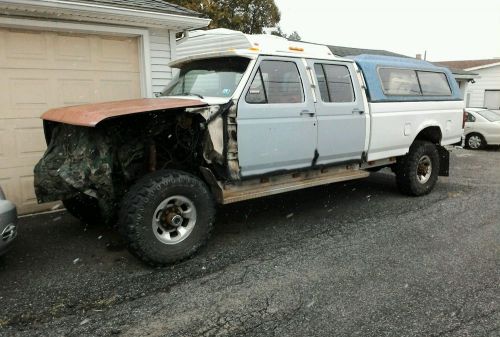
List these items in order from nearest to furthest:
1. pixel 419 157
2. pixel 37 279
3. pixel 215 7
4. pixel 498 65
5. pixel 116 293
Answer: pixel 116 293
pixel 37 279
pixel 419 157
pixel 215 7
pixel 498 65

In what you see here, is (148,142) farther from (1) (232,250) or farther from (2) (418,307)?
(2) (418,307)

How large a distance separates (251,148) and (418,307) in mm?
2235

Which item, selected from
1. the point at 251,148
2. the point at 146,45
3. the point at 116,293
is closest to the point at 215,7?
the point at 146,45

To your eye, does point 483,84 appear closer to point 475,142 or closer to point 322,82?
point 475,142

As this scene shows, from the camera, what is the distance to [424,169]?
275 inches

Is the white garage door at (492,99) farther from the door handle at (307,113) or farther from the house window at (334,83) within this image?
the door handle at (307,113)

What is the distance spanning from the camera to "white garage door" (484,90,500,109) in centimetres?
2683

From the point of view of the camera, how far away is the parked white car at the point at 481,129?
1361cm

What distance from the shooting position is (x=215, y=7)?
19.9m

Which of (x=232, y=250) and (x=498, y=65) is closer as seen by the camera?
(x=232, y=250)

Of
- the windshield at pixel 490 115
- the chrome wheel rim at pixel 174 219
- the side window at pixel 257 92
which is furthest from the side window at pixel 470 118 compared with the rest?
the chrome wheel rim at pixel 174 219

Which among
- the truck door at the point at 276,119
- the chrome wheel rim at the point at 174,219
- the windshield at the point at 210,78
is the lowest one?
the chrome wheel rim at the point at 174,219

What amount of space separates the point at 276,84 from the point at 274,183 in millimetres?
1166

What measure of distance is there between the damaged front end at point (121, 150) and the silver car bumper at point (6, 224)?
35 cm
